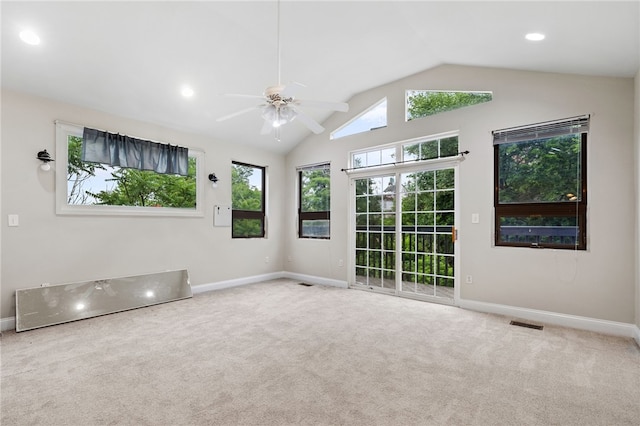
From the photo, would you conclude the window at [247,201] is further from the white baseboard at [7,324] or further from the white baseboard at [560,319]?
the white baseboard at [560,319]

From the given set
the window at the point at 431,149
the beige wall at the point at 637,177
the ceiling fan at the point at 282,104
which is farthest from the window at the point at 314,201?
the beige wall at the point at 637,177

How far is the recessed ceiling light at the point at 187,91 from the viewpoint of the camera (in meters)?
4.19

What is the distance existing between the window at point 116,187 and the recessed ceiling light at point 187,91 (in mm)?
1112

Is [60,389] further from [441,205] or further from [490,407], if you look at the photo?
[441,205]

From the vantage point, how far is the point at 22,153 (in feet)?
11.8

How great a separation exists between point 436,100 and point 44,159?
17.4ft

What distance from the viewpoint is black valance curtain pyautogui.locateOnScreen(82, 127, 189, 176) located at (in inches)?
160

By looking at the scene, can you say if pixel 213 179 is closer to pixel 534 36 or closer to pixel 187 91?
pixel 187 91

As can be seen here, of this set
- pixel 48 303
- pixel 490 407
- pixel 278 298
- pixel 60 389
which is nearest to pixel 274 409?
pixel 490 407

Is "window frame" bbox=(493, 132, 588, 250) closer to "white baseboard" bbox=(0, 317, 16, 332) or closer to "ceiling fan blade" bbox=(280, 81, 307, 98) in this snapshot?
"ceiling fan blade" bbox=(280, 81, 307, 98)

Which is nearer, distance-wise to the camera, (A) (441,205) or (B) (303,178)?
(A) (441,205)

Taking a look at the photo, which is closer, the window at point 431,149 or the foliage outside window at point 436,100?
the foliage outside window at point 436,100

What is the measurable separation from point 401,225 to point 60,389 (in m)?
4.42

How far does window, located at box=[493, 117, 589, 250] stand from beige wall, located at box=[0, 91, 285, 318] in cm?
441
